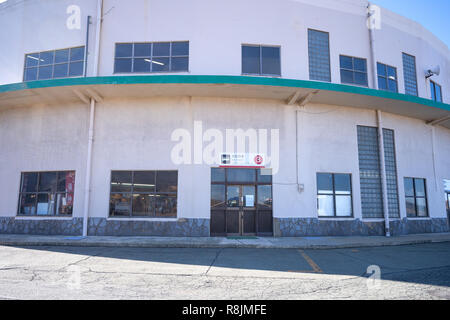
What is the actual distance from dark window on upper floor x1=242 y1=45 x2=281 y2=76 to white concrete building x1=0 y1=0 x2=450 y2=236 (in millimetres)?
50

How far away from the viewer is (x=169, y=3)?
46.0 feet

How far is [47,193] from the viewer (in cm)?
1377

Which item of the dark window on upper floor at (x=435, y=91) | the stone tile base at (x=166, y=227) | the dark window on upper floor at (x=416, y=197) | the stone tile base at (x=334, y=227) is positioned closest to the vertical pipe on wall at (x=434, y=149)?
the dark window on upper floor at (x=416, y=197)

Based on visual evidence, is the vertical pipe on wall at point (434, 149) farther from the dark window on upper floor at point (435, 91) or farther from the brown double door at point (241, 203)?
the brown double door at point (241, 203)

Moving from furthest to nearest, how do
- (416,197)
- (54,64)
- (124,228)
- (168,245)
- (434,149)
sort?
(434,149), (416,197), (54,64), (124,228), (168,245)

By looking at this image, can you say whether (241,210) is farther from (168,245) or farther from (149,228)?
(149,228)

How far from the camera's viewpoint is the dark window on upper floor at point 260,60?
45.4ft

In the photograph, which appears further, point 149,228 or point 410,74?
point 410,74

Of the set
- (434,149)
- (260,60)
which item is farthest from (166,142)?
(434,149)

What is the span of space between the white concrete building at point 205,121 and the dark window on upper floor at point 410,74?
59.2 inches

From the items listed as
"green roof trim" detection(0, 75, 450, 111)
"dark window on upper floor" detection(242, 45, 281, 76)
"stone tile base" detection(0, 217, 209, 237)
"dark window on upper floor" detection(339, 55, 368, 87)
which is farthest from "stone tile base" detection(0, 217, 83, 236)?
"dark window on upper floor" detection(339, 55, 368, 87)

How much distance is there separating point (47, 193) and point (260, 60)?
1172 cm

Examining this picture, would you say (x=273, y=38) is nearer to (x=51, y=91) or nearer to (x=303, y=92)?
(x=303, y=92)

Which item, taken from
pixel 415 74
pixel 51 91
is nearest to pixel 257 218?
pixel 51 91
